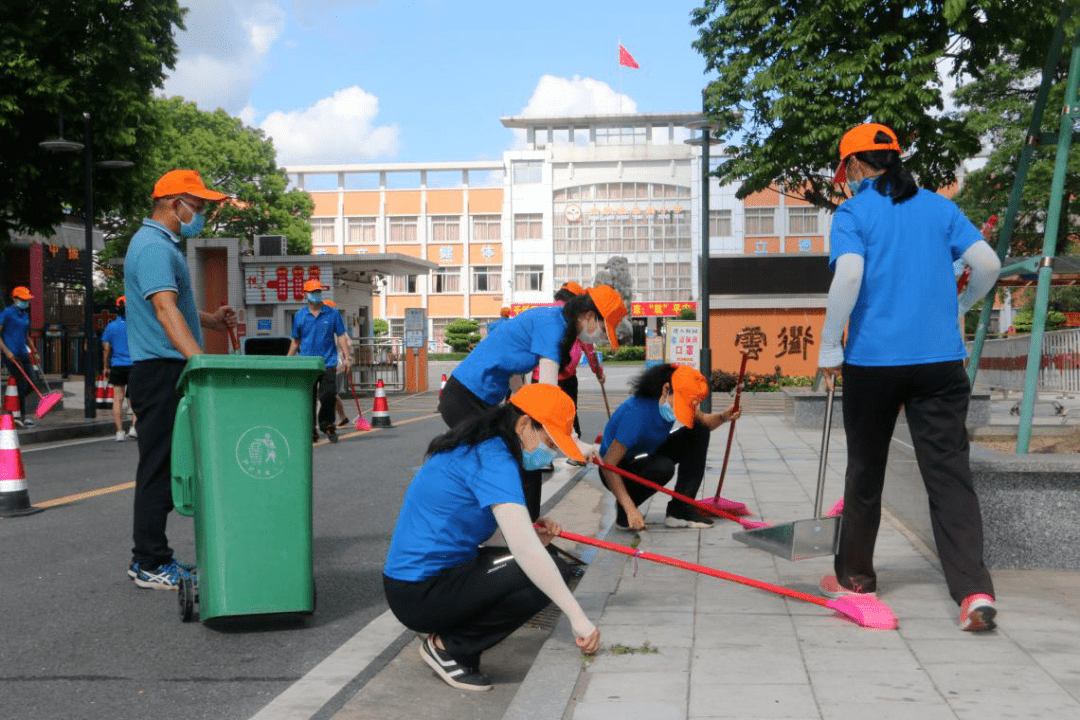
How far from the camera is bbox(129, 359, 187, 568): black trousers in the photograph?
5430 mm

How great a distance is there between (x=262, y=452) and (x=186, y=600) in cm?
80

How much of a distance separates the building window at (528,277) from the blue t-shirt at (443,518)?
76100mm

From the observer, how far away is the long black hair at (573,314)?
5641 millimetres

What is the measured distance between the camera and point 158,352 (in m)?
5.48

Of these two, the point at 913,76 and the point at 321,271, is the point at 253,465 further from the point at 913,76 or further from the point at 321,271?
the point at 321,271

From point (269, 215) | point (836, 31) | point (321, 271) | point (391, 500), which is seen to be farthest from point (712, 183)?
point (391, 500)

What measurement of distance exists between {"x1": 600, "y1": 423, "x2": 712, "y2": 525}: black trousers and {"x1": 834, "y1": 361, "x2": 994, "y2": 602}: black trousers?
263 centimetres

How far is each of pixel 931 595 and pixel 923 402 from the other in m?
0.99

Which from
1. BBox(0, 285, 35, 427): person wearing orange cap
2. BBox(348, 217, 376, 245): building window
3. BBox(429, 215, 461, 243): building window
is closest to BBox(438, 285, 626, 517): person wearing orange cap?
BBox(0, 285, 35, 427): person wearing orange cap

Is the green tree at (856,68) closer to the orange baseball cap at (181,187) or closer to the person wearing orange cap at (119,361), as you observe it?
the person wearing orange cap at (119,361)

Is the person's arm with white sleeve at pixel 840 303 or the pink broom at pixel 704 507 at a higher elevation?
the person's arm with white sleeve at pixel 840 303

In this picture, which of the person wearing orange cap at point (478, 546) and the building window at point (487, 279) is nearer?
the person wearing orange cap at point (478, 546)

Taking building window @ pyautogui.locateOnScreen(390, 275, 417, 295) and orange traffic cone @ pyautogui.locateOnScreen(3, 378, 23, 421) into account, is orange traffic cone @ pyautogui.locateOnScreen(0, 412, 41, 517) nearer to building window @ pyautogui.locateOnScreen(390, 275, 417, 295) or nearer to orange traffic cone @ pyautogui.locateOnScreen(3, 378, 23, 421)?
orange traffic cone @ pyautogui.locateOnScreen(3, 378, 23, 421)

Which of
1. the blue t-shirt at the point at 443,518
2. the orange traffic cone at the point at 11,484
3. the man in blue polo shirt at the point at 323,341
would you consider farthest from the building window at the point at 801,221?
Result: the blue t-shirt at the point at 443,518
